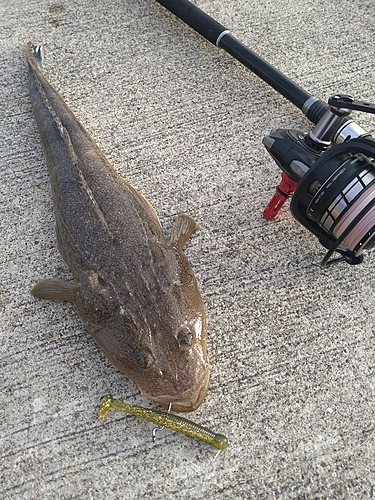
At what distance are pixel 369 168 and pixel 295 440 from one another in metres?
1.55

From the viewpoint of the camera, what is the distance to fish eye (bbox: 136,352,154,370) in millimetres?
2189

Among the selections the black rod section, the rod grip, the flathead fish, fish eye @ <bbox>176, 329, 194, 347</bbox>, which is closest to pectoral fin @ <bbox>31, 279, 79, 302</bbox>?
the flathead fish

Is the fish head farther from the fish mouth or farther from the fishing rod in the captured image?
the fishing rod

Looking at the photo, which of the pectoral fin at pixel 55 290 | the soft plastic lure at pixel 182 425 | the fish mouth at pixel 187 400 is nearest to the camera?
the fish mouth at pixel 187 400

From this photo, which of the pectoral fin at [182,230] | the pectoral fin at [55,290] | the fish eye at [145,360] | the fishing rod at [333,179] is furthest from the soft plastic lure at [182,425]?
the fishing rod at [333,179]

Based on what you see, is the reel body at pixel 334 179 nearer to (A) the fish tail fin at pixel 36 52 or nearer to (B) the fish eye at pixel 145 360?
(B) the fish eye at pixel 145 360

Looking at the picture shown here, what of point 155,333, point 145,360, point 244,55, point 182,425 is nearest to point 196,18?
point 244,55

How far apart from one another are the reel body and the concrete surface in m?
0.55

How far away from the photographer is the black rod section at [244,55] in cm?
318

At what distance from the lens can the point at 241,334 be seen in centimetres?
269

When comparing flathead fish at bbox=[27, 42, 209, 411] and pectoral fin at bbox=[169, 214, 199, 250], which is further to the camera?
pectoral fin at bbox=[169, 214, 199, 250]

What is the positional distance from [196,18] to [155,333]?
2.95 m

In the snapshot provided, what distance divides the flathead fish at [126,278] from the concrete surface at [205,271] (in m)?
0.26

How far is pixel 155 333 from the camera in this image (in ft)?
7.39
